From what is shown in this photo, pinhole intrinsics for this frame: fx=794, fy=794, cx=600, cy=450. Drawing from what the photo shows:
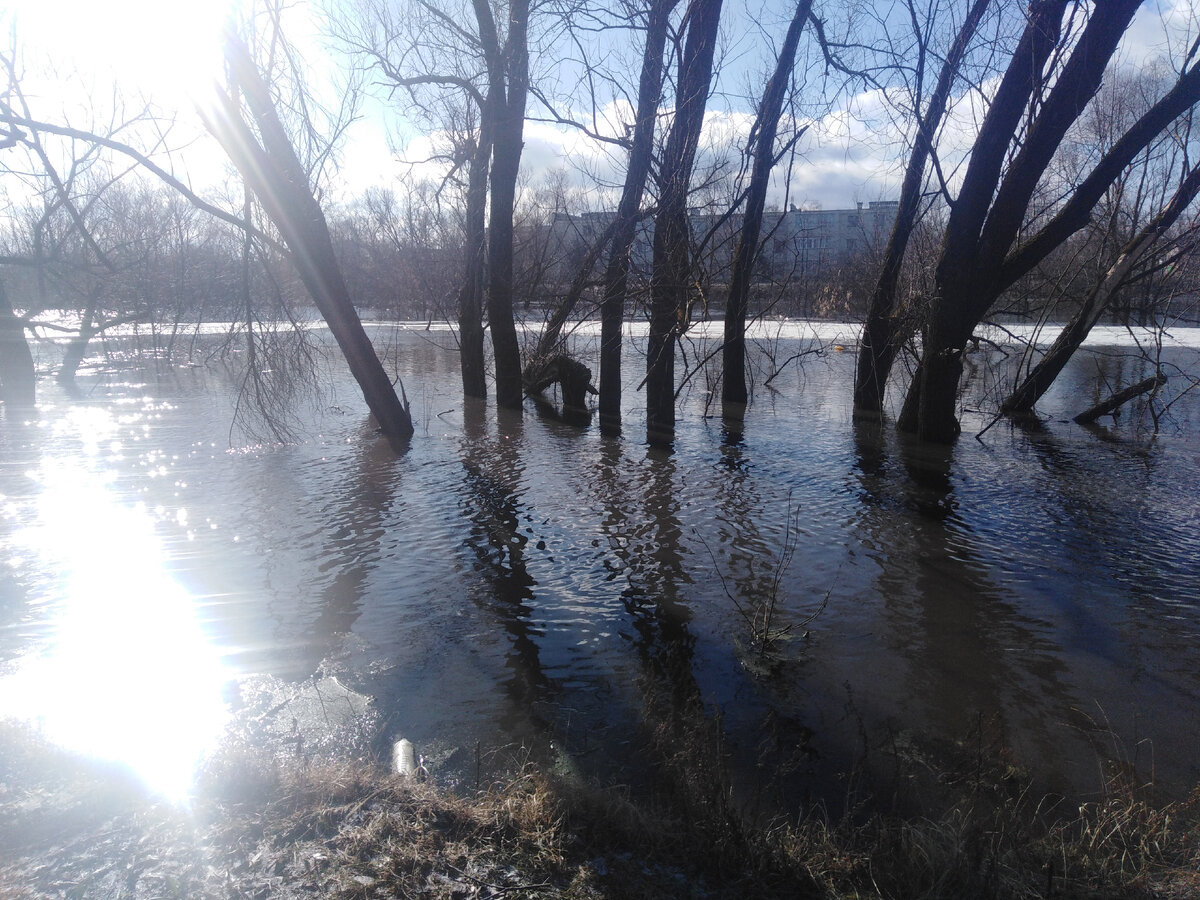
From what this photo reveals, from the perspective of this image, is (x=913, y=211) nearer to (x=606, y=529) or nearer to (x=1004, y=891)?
(x=606, y=529)

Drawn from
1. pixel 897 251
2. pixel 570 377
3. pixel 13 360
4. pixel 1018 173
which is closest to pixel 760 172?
→ pixel 897 251

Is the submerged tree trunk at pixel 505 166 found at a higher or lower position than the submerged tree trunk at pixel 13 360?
higher

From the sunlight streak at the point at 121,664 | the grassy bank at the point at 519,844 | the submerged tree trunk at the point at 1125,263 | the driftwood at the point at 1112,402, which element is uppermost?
the submerged tree trunk at the point at 1125,263

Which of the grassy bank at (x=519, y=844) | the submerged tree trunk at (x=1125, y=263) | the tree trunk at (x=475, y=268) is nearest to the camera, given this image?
the grassy bank at (x=519, y=844)

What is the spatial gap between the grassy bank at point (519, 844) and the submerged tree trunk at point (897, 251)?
8344mm

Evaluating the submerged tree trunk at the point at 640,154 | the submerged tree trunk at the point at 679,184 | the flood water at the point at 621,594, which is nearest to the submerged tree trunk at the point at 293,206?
the flood water at the point at 621,594

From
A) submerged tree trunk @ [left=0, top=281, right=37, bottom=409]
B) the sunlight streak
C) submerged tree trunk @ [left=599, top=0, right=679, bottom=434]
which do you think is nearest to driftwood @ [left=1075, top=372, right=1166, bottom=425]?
submerged tree trunk @ [left=599, top=0, right=679, bottom=434]

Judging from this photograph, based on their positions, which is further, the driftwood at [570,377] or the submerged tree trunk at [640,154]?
the driftwood at [570,377]

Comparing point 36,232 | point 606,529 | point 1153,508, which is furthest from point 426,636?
point 36,232

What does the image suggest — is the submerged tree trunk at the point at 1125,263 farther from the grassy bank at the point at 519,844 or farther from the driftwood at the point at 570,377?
the grassy bank at the point at 519,844

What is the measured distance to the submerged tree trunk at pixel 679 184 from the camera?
9188mm

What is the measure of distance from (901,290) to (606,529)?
25.5 ft

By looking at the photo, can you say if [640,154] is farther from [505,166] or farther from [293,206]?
[293,206]

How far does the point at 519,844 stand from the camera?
2.79m
